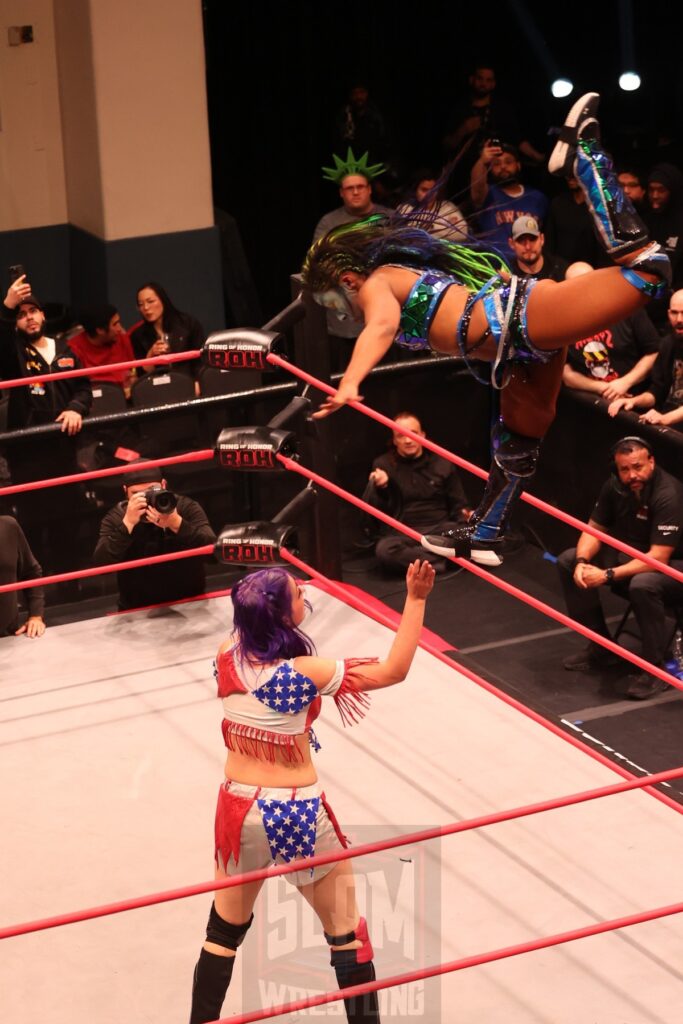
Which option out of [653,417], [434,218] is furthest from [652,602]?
[434,218]

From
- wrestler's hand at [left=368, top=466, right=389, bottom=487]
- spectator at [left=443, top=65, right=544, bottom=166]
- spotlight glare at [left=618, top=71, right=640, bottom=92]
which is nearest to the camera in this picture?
wrestler's hand at [left=368, top=466, right=389, bottom=487]

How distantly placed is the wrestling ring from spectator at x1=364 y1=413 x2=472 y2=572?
1462 millimetres

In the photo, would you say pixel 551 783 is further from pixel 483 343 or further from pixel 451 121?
pixel 451 121

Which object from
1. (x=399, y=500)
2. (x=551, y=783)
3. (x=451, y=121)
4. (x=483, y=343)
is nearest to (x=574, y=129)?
(x=483, y=343)

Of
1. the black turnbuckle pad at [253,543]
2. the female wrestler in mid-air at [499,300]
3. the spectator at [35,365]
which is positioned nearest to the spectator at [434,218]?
the female wrestler in mid-air at [499,300]

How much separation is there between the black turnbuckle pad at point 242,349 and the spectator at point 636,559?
1724mm

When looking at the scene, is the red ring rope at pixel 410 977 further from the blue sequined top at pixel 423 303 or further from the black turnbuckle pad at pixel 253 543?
the black turnbuckle pad at pixel 253 543

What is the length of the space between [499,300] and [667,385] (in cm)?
286

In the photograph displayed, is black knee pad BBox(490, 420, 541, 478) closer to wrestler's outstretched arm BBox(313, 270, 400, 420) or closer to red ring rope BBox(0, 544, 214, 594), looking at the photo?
wrestler's outstretched arm BBox(313, 270, 400, 420)

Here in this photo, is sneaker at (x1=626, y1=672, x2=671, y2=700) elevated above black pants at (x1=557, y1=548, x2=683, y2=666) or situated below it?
below

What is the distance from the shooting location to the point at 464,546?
3.84 m

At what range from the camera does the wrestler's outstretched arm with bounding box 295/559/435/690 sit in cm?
294

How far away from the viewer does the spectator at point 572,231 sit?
714cm

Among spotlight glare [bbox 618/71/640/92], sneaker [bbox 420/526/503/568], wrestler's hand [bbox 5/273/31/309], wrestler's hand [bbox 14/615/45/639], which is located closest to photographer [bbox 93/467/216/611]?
wrestler's hand [bbox 14/615/45/639]
